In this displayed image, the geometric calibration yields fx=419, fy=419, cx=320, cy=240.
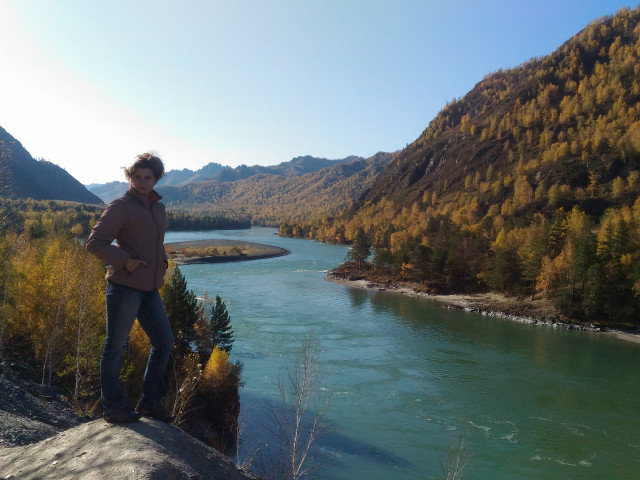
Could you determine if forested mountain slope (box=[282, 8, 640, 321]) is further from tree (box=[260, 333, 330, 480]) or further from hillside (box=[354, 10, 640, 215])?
tree (box=[260, 333, 330, 480])

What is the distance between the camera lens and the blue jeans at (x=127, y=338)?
4.09 m

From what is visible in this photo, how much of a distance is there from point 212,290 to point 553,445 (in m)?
39.9

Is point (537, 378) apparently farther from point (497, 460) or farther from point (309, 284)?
point (309, 284)

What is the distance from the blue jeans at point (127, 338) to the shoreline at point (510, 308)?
42.4 metres

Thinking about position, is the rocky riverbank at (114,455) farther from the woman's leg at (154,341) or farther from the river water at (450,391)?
the river water at (450,391)

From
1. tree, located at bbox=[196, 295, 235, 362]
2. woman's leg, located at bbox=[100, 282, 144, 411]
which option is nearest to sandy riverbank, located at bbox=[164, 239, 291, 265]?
tree, located at bbox=[196, 295, 235, 362]

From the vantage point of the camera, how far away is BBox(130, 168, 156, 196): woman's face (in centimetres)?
429

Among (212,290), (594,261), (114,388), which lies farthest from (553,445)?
(212,290)

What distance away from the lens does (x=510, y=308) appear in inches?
1789

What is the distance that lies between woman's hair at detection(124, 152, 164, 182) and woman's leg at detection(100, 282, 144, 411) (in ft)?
3.86

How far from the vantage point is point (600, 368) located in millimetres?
28078

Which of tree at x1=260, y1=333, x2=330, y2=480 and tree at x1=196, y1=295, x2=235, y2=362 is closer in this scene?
tree at x1=260, y1=333, x2=330, y2=480

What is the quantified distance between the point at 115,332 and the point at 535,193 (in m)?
94.0

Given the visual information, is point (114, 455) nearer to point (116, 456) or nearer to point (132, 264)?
point (116, 456)
